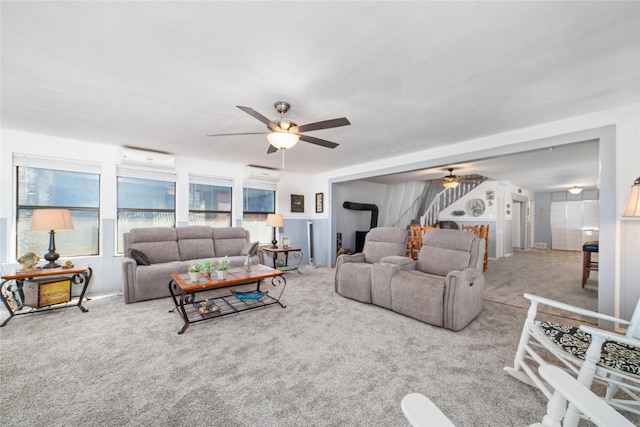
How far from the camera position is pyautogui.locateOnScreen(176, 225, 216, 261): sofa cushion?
15.0ft

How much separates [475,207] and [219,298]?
7.60 meters

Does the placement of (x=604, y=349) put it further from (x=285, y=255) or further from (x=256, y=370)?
(x=285, y=255)

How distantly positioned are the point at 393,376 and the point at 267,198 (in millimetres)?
4958

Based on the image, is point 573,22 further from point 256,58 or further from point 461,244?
point 461,244

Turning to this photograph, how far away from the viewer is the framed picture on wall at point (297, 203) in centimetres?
659

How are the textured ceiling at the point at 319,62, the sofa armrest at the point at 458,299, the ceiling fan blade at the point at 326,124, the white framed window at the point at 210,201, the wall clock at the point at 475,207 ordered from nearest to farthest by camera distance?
the textured ceiling at the point at 319,62, the ceiling fan blade at the point at 326,124, the sofa armrest at the point at 458,299, the white framed window at the point at 210,201, the wall clock at the point at 475,207

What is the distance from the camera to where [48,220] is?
10.5ft

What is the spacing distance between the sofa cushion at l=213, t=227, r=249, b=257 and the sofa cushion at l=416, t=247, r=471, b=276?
3.32 m

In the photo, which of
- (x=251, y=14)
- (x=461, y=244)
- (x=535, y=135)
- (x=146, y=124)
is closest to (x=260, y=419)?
(x=251, y=14)

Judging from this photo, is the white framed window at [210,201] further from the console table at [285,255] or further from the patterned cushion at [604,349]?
the patterned cushion at [604,349]

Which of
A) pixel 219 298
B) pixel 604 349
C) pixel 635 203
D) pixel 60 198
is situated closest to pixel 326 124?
pixel 604 349

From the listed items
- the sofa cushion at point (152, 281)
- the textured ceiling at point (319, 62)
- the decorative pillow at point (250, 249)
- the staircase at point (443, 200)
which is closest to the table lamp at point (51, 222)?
the sofa cushion at point (152, 281)

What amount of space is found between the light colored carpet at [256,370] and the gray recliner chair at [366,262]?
1.58 feet

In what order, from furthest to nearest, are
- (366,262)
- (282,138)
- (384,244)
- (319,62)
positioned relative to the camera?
(366,262) → (384,244) → (282,138) → (319,62)
